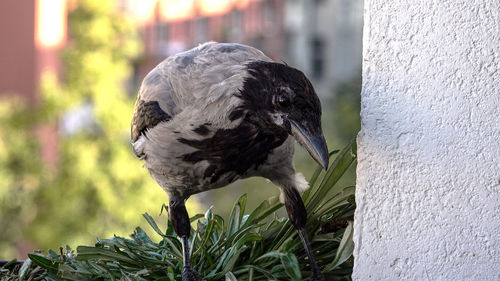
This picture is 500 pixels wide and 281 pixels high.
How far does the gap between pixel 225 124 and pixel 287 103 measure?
0.31m

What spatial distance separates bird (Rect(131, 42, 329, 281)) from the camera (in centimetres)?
263

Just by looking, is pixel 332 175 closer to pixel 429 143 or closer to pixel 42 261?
pixel 429 143

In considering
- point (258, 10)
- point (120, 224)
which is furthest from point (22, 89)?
point (258, 10)

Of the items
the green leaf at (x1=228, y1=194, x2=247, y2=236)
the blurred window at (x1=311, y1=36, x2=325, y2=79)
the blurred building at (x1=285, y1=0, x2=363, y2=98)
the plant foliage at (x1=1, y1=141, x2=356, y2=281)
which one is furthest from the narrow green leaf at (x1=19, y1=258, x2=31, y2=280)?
the blurred window at (x1=311, y1=36, x2=325, y2=79)

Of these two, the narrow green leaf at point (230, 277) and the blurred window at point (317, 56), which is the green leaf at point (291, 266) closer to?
the narrow green leaf at point (230, 277)

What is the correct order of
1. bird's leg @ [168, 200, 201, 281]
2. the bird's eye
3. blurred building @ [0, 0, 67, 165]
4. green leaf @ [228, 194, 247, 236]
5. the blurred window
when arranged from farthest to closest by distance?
the blurred window, blurred building @ [0, 0, 67, 165], bird's leg @ [168, 200, 201, 281], green leaf @ [228, 194, 247, 236], the bird's eye

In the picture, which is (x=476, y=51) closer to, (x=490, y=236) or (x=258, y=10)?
(x=490, y=236)

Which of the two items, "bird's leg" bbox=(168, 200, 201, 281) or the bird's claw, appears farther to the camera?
"bird's leg" bbox=(168, 200, 201, 281)

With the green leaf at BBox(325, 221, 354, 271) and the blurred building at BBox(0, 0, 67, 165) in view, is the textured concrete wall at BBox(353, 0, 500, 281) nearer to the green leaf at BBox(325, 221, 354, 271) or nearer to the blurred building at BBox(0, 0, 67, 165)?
the green leaf at BBox(325, 221, 354, 271)

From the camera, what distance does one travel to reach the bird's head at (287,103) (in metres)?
2.58

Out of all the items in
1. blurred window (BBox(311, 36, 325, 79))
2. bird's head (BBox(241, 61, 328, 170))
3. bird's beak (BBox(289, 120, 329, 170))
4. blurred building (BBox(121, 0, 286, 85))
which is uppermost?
bird's head (BBox(241, 61, 328, 170))

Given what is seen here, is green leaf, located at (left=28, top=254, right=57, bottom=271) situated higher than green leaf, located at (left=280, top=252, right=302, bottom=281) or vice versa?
green leaf, located at (left=280, top=252, right=302, bottom=281)

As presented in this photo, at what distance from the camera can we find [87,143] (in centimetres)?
1228

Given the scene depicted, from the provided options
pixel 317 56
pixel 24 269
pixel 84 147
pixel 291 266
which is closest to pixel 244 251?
pixel 291 266
